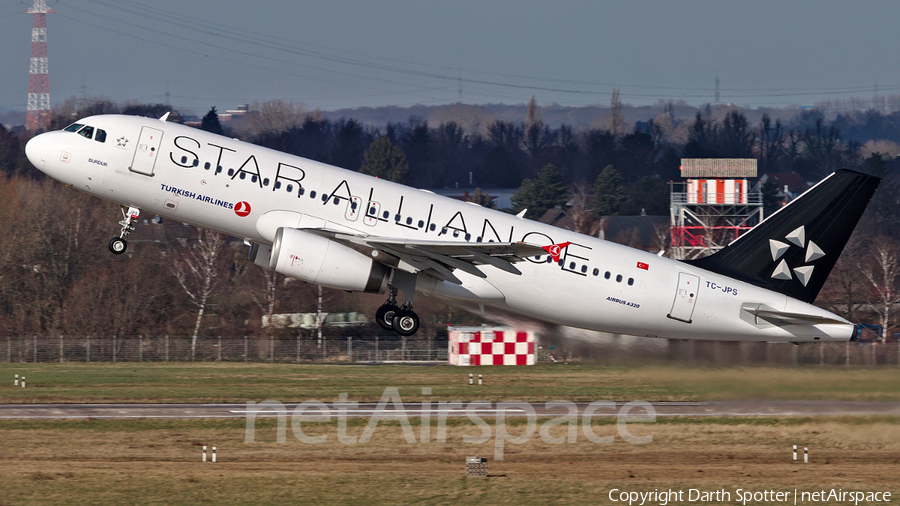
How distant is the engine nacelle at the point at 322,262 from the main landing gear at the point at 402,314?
3.75ft

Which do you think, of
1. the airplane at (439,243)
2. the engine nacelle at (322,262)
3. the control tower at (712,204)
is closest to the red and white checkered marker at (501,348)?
the airplane at (439,243)

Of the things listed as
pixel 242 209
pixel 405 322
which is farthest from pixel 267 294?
pixel 242 209

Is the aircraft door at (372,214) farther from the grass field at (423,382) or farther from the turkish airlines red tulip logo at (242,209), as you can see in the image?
the grass field at (423,382)

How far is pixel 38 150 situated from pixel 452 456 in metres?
15.6

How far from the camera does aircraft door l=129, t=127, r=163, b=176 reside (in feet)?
105

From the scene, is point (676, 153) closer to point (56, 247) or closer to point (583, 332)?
point (56, 247)

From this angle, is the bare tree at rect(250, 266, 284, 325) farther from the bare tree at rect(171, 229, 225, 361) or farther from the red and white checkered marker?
the red and white checkered marker

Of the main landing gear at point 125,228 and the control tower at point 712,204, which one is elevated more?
the control tower at point 712,204

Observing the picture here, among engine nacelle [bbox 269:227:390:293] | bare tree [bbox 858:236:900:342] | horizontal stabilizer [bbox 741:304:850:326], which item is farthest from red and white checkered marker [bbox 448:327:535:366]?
bare tree [bbox 858:236:900:342]

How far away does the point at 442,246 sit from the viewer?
3122cm

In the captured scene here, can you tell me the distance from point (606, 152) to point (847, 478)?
147 metres

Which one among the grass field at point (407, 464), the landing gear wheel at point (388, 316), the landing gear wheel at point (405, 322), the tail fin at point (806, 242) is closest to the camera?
the grass field at point (407, 464)

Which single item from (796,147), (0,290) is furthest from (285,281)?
(796,147)

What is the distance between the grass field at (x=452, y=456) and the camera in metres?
27.1
